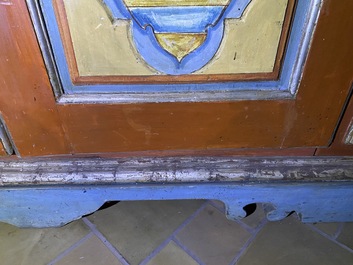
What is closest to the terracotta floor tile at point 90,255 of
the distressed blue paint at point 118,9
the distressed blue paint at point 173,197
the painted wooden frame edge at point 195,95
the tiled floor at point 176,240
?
the tiled floor at point 176,240

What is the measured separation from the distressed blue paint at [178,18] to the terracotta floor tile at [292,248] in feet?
2.51

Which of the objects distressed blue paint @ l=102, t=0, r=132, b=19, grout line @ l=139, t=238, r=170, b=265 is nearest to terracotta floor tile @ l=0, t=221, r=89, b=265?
grout line @ l=139, t=238, r=170, b=265

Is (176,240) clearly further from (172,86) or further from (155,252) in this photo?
(172,86)

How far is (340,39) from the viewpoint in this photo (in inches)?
29.0

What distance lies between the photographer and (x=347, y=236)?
1.12 meters

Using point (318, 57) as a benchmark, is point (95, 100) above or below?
below

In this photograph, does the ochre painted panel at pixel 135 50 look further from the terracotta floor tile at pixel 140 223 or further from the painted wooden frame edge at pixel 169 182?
A: the terracotta floor tile at pixel 140 223

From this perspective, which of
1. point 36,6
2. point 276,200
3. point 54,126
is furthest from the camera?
point 276,200

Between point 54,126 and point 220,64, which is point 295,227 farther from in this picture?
point 54,126

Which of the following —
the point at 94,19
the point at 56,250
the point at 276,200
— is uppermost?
the point at 94,19

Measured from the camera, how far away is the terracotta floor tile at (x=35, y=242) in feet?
3.47

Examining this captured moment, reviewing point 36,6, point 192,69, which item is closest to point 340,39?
point 192,69

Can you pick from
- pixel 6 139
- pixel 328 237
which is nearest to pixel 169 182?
pixel 6 139

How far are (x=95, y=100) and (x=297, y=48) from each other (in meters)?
0.52
